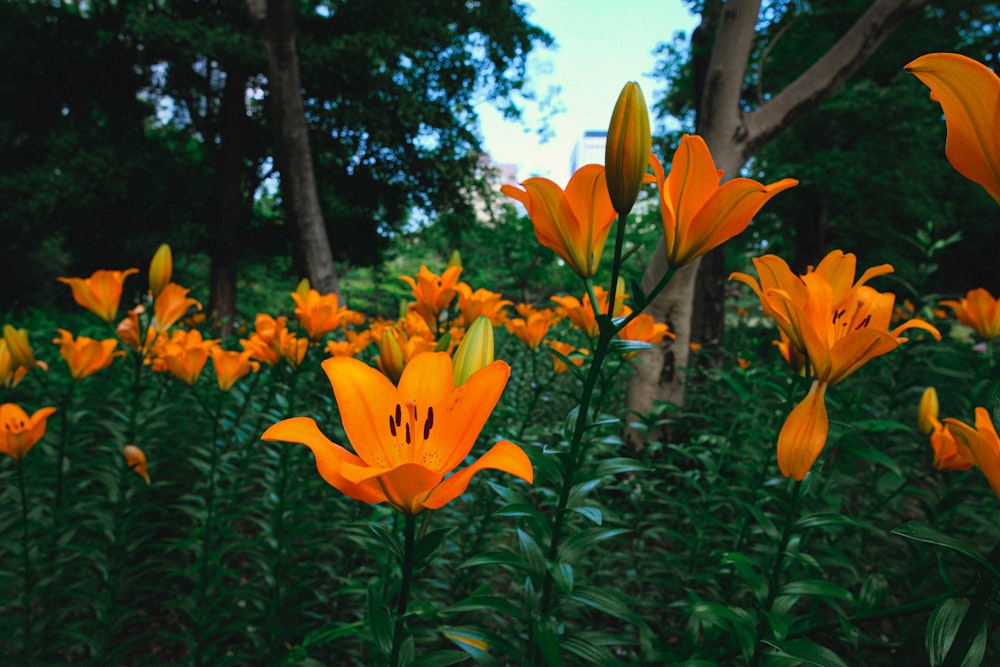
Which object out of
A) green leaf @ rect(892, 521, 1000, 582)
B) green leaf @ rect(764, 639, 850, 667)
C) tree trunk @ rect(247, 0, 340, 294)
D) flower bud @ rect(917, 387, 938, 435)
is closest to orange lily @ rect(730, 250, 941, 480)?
green leaf @ rect(892, 521, 1000, 582)

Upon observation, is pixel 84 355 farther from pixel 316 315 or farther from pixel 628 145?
pixel 628 145

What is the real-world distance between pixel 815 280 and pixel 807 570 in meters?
1.22

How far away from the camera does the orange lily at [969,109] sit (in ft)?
1.48

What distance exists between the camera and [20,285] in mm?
7656

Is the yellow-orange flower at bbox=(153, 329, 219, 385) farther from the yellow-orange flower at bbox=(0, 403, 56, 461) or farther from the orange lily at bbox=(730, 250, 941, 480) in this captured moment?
the orange lily at bbox=(730, 250, 941, 480)

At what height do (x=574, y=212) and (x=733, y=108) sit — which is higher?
(x=733, y=108)

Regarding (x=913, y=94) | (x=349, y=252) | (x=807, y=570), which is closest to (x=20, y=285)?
(x=349, y=252)

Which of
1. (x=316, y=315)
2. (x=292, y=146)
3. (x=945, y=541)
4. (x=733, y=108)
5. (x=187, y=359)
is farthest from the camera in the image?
(x=292, y=146)

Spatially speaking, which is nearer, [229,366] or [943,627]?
[943,627]

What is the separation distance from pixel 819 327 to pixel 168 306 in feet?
5.57

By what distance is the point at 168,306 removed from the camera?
1510 mm

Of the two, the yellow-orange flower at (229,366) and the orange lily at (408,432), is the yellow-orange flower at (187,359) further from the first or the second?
the orange lily at (408,432)

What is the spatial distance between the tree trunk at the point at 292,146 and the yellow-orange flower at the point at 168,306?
10.8 ft

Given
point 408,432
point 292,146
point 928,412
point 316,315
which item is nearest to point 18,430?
point 316,315
